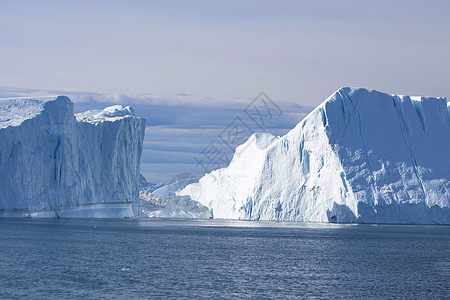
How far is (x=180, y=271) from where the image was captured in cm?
2195

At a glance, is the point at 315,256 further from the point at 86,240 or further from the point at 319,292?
the point at 86,240

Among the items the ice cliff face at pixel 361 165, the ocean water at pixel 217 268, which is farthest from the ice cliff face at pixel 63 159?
the ice cliff face at pixel 361 165

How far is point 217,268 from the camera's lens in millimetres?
22984

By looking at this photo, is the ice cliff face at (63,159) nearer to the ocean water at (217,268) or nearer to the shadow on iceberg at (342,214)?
the ocean water at (217,268)

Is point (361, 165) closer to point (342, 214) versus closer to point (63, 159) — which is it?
point (342, 214)

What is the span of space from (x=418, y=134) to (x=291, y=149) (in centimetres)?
924

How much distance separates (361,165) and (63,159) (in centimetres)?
2078

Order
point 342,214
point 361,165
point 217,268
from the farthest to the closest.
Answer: point 361,165 < point 342,214 < point 217,268

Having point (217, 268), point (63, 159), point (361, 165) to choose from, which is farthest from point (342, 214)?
point (217, 268)

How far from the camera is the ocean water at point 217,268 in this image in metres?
18.0

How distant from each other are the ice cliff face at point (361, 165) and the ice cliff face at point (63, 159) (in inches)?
439

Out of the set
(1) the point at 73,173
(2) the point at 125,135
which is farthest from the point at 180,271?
(2) the point at 125,135

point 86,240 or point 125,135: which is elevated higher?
point 125,135

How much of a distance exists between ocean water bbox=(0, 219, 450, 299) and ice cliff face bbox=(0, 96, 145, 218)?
404 inches
